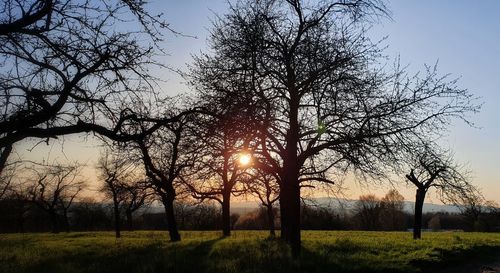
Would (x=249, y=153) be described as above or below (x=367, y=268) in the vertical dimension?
above

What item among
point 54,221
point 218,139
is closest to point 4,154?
point 218,139

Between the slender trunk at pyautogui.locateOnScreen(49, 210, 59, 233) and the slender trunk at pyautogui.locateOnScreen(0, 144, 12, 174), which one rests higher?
the slender trunk at pyautogui.locateOnScreen(0, 144, 12, 174)

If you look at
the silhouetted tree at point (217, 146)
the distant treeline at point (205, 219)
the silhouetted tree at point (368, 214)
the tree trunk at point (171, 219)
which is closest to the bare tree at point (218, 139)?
the silhouetted tree at point (217, 146)

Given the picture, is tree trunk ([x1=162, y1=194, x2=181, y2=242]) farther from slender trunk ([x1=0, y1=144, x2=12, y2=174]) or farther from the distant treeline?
the distant treeline

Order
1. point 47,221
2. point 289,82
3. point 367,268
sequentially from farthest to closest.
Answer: point 47,221 < point 289,82 < point 367,268

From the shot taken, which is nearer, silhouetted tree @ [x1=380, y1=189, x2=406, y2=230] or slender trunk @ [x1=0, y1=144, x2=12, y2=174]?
slender trunk @ [x1=0, y1=144, x2=12, y2=174]

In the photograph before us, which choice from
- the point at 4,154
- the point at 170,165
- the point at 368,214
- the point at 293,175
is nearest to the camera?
the point at 4,154

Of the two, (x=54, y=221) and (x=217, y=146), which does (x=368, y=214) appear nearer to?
(x=54, y=221)

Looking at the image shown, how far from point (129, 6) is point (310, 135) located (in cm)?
1228

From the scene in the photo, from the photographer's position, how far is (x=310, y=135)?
64.2 feet

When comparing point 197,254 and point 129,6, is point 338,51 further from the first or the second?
point 129,6

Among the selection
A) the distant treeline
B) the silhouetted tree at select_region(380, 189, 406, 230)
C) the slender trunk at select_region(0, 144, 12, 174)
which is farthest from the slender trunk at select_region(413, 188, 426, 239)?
the silhouetted tree at select_region(380, 189, 406, 230)

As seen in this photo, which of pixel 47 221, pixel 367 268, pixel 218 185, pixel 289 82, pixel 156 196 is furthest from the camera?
pixel 47 221

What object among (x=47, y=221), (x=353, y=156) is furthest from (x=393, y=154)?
(x=47, y=221)
